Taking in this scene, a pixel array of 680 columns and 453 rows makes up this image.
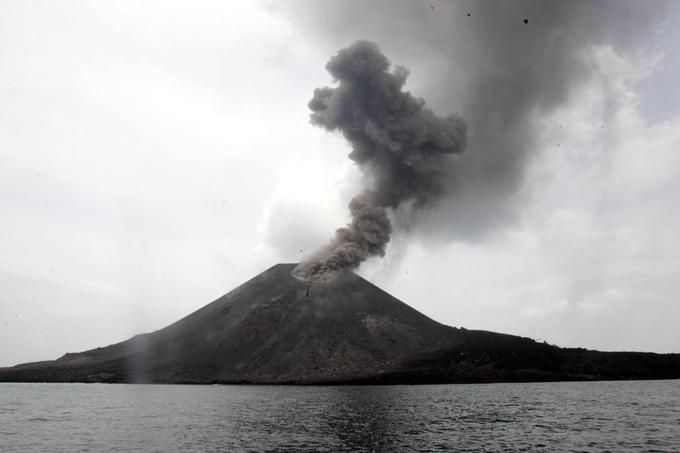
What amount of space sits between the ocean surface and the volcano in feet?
179

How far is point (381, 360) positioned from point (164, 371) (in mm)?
66529

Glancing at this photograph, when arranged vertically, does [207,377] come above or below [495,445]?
above

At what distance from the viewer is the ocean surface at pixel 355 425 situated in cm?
4288

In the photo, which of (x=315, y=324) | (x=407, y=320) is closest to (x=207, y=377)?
(x=315, y=324)

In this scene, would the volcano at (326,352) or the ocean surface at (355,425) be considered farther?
the volcano at (326,352)

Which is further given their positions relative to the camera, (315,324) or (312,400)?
(315,324)

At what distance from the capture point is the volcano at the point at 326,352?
142 metres

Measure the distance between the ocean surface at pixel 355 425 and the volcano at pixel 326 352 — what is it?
54684 millimetres

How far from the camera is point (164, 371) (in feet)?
511

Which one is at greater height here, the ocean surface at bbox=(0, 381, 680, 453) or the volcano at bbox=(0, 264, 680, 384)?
the volcano at bbox=(0, 264, 680, 384)

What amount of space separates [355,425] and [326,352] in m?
97.7

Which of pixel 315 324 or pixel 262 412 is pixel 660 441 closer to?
pixel 262 412

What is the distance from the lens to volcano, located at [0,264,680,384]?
14188 cm

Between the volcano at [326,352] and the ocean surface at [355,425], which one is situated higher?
the volcano at [326,352]
